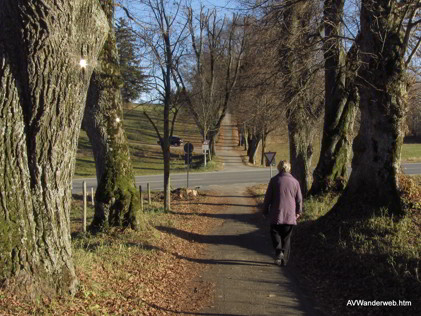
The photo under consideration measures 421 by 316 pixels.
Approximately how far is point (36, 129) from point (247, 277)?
399 centimetres

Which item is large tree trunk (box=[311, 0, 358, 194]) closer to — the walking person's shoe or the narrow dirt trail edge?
the narrow dirt trail edge

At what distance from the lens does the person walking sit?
6.48 meters

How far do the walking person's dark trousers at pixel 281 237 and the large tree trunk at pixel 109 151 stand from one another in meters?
3.45

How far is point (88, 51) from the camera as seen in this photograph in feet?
14.7

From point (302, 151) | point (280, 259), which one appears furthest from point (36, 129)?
point (302, 151)

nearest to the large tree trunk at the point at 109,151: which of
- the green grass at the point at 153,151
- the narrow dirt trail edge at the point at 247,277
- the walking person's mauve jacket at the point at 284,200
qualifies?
the narrow dirt trail edge at the point at 247,277

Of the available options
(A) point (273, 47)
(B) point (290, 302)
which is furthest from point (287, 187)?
(A) point (273, 47)

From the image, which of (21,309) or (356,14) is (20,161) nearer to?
(21,309)

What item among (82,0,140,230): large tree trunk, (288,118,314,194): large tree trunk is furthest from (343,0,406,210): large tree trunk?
(288,118,314,194): large tree trunk

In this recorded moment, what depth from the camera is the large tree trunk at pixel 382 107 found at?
7.70 m

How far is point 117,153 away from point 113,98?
51.8 inches

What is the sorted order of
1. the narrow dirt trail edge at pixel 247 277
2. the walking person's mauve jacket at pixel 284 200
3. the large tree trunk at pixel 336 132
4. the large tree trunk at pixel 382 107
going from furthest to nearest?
the large tree trunk at pixel 336 132
the large tree trunk at pixel 382 107
the walking person's mauve jacket at pixel 284 200
the narrow dirt trail edge at pixel 247 277

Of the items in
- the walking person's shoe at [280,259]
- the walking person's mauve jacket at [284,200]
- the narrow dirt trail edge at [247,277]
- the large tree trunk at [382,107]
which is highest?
the large tree trunk at [382,107]

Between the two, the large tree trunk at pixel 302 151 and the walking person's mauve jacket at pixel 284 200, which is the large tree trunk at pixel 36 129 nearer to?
the walking person's mauve jacket at pixel 284 200
